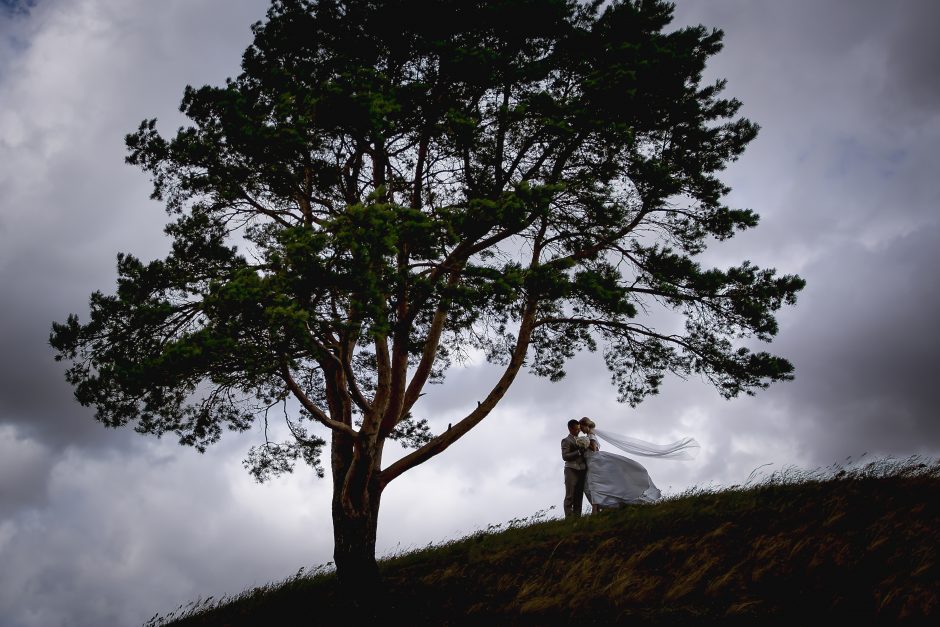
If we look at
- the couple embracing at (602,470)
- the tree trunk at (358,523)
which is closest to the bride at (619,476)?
the couple embracing at (602,470)

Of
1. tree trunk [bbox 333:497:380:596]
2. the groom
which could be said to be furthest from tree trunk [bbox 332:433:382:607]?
the groom

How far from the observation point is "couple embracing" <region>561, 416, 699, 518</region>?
10203mm

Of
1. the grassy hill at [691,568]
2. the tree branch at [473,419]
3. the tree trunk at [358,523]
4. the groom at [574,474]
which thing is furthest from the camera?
the groom at [574,474]

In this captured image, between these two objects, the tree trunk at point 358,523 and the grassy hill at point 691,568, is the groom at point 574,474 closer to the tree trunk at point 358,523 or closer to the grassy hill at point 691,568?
the grassy hill at point 691,568

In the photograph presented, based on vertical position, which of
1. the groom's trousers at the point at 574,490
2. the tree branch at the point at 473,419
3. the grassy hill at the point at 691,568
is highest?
the tree branch at the point at 473,419

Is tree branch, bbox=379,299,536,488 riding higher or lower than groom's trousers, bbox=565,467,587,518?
higher

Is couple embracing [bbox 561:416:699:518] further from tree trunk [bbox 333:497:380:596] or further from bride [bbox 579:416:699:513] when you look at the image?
tree trunk [bbox 333:497:380:596]

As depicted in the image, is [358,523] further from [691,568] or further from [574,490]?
[691,568]

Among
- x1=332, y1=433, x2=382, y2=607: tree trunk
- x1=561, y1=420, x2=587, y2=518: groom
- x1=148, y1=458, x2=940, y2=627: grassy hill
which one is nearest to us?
x1=148, y1=458, x2=940, y2=627: grassy hill

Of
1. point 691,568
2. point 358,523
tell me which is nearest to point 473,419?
point 358,523

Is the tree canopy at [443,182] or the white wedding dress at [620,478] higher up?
the tree canopy at [443,182]

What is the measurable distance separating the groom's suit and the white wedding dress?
25cm

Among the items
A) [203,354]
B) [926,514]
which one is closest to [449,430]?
[203,354]

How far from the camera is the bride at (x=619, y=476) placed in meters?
10.2
